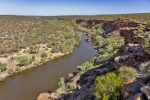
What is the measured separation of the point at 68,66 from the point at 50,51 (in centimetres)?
1296

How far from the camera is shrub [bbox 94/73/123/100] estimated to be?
14344mm

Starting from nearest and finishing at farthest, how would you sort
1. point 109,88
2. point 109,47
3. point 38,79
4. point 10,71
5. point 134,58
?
point 109,88, point 134,58, point 38,79, point 10,71, point 109,47

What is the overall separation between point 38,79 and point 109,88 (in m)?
24.5

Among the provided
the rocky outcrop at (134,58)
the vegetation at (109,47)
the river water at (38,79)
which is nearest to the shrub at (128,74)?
the rocky outcrop at (134,58)

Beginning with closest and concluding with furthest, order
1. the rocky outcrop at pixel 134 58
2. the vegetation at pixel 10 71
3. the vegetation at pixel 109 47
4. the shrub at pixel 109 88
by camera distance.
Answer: the shrub at pixel 109 88 < the rocky outcrop at pixel 134 58 < the vegetation at pixel 10 71 < the vegetation at pixel 109 47

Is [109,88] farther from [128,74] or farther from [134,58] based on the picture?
[134,58]

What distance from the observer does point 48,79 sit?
1430 inches

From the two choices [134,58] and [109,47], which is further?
[109,47]

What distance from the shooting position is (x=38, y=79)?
36.8 metres

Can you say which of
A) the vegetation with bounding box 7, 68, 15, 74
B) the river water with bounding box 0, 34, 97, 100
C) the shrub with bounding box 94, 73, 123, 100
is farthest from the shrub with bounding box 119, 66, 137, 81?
the vegetation with bounding box 7, 68, 15, 74

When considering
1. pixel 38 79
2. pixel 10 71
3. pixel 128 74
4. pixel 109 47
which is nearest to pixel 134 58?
pixel 128 74

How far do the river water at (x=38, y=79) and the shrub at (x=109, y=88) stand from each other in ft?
55.6

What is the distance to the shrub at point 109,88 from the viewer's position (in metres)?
14.3

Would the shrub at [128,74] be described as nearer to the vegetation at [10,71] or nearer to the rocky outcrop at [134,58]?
the rocky outcrop at [134,58]
